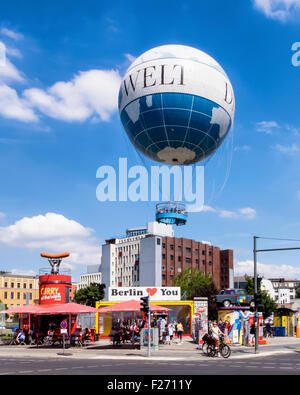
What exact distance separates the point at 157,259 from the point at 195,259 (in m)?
11.9

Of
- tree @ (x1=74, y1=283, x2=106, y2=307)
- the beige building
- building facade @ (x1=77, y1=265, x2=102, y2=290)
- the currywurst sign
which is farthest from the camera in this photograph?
building facade @ (x1=77, y1=265, x2=102, y2=290)

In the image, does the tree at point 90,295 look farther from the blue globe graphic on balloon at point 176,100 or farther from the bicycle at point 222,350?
the blue globe graphic on balloon at point 176,100

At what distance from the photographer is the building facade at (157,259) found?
4862 inches

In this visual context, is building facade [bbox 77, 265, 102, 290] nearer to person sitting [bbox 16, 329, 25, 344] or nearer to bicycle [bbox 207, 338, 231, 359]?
person sitting [bbox 16, 329, 25, 344]

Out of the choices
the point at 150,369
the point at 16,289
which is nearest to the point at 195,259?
the point at 16,289

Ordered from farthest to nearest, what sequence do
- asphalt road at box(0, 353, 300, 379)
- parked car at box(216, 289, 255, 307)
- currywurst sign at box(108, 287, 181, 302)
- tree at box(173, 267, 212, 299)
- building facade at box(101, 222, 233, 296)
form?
building facade at box(101, 222, 233, 296), tree at box(173, 267, 212, 299), parked car at box(216, 289, 255, 307), currywurst sign at box(108, 287, 181, 302), asphalt road at box(0, 353, 300, 379)

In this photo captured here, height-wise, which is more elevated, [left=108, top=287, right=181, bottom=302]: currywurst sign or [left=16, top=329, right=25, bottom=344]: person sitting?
[left=108, top=287, right=181, bottom=302]: currywurst sign

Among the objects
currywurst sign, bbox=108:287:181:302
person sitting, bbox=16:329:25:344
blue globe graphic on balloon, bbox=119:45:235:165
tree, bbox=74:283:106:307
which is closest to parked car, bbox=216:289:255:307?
currywurst sign, bbox=108:287:181:302

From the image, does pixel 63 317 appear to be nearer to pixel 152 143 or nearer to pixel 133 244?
pixel 152 143

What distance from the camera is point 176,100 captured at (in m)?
22.2

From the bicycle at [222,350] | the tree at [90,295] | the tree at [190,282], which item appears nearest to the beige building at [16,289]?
the tree at [90,295]

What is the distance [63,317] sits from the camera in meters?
37.2

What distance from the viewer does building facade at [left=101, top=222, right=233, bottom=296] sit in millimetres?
123500
